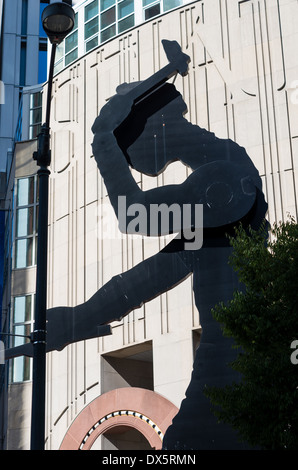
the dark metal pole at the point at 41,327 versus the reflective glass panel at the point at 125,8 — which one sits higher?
the reflective glass panel at the point at 125,8

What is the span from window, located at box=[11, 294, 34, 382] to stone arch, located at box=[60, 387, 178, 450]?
4427 millimetres

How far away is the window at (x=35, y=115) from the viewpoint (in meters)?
35.3

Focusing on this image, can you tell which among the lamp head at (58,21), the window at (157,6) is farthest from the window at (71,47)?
the lamp head at (58,21)

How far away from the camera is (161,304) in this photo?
25.4 m

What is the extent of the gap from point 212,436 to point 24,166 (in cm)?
2045

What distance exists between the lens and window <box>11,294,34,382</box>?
30297 mm

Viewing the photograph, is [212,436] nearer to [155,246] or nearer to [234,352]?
[234,352]

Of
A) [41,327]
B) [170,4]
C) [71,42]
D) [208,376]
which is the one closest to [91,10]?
[71,42]

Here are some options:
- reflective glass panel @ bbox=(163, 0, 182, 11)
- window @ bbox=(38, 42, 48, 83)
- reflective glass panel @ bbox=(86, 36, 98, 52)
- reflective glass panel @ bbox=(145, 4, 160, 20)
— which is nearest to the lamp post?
reflective glass panel @ bbox=(163, 0, 182, 11)

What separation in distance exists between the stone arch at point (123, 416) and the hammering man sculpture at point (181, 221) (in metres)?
7.65

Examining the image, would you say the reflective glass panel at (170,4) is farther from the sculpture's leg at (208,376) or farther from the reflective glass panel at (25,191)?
the sculpture's leg at (208,376)

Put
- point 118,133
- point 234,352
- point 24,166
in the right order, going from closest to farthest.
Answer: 1. point 234,352
2. point 118,133
3. point 24,166

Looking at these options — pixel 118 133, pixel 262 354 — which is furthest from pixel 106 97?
pixel 262 354

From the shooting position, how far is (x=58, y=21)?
38.2 ft
